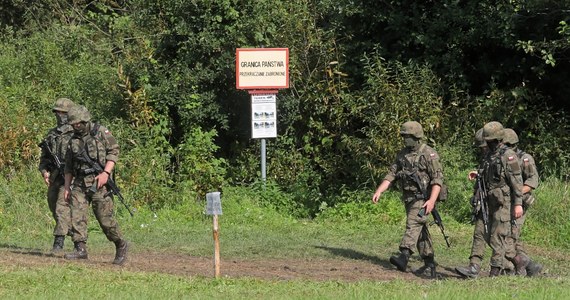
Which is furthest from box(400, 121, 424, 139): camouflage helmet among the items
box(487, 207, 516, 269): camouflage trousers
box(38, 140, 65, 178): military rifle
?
box(38, 140, 65, 178): military rifle

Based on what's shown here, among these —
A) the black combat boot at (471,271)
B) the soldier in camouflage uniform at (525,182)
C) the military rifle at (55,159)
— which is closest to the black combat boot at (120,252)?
the military rifle at (55,159)

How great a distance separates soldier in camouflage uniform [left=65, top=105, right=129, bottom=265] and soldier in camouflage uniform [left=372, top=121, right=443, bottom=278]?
3.33m

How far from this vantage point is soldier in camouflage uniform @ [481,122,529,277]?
39.0ft

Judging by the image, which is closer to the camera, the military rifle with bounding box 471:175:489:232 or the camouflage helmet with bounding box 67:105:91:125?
the camouflage helmet with bounding box 67:105:91:125

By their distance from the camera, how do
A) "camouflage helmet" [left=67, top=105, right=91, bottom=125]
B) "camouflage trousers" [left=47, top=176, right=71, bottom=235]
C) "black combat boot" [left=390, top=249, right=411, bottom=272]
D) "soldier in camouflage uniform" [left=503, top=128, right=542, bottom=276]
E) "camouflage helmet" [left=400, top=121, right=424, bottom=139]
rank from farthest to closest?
"camouflage trousers" [left=47, top=176, right=71, bottom=235] < "black combat boot" [left=390, top=249, right=411, bottom=272] < "camouflage helmet" [left=400, top=121, right=424, bottom=139] < "soldier in camouflage uniform" [left=503, top=128, right=542, bottom=276] < "camouflage helmet" [left=67, top=105, right=91, bottom=125]

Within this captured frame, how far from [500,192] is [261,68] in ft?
24.0

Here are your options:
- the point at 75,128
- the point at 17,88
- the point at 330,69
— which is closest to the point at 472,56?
the point at 330,69

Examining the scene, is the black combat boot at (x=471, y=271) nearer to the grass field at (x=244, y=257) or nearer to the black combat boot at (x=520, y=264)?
the grass field at (x=244, y=257)

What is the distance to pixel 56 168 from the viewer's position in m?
13.0

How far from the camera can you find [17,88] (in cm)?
2072

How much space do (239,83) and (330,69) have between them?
241 centimetres

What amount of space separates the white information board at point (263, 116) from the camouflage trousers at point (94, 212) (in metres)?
6.46

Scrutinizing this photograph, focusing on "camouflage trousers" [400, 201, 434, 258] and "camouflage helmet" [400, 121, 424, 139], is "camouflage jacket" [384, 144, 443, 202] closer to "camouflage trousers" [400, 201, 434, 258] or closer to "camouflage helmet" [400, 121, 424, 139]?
"camouflage trousers" [400, 201, 434, 258]

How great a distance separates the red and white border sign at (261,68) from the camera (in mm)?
18250
